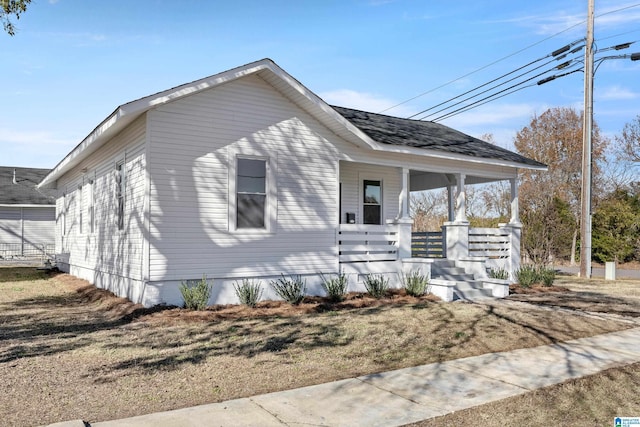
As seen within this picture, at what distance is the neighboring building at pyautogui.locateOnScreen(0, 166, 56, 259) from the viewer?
2542 cm

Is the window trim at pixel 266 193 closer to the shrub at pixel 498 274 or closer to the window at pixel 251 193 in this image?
the window at pixel 251 193

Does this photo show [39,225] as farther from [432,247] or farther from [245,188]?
[432,247]

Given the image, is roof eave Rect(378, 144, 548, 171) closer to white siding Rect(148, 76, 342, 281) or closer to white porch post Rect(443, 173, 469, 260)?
white porch post Rect(443, 173, 469, 260)

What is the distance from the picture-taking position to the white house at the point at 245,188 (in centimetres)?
952

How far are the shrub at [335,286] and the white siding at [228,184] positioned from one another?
285mm

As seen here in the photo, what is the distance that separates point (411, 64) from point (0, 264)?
827 inches

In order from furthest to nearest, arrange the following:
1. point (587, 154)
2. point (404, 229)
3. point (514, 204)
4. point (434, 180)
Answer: point (587, 154)
point (434, 180)
point (514, 204)
point (404, 229)

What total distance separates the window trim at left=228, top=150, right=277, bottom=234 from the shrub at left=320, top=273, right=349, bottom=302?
5.75ft

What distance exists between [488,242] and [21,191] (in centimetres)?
2470

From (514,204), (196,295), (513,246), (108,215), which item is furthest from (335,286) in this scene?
(514,204)

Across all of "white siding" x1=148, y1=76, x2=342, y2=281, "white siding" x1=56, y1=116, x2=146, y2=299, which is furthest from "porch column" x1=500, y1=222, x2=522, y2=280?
"white siding" x1=56, y1=116, x2=146, y2=299

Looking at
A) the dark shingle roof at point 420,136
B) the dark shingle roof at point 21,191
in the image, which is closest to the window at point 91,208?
the dark shingle roof at point 420,136

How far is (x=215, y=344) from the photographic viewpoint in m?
6.82

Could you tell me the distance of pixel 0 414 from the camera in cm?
420
